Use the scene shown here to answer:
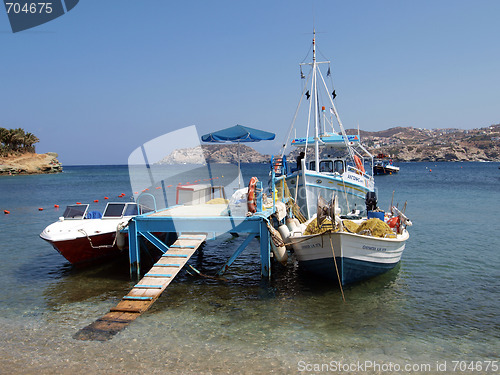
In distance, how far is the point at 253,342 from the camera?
27.9 feet

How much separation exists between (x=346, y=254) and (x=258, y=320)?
3483 mm

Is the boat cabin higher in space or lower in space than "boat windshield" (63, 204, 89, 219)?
higher

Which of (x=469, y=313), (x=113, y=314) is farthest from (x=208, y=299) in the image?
(x=469, y=313)

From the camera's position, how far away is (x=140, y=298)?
9492mm

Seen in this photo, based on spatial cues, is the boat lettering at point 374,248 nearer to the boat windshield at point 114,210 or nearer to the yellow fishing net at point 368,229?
the yellow fishing net at point 368,229

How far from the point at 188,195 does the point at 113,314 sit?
8002 mm

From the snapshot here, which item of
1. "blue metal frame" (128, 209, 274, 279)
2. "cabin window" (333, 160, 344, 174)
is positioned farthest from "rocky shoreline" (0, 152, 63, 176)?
"blue metal frame" (128, 209, 274, 279)

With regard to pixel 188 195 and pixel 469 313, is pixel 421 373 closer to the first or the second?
pixel 469 313

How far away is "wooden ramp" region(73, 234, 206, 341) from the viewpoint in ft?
28.6

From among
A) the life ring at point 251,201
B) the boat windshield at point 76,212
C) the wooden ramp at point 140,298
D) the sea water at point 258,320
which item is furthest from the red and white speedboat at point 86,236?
the life ring at point 251,201

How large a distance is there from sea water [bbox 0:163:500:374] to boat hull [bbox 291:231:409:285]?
51 cm

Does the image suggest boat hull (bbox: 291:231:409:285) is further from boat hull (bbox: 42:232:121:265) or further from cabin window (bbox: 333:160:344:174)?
cabin window (bbox: 333:160:344:174)

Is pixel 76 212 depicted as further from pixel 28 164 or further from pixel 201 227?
pixel 28 164

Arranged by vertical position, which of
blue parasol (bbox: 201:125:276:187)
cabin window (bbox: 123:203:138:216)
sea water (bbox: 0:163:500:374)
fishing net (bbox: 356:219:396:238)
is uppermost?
blue parasol (bbox: 201:125:276:187)
